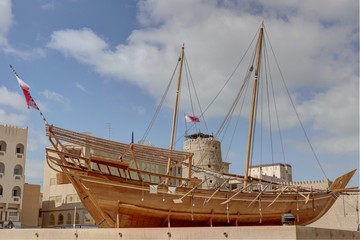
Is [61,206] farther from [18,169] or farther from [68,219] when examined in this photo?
[18,169]

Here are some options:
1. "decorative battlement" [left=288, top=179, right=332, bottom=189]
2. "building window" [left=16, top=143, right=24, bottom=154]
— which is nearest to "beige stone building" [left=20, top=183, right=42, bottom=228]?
"building window" [left=16, top=143, right=24, bottom=154]

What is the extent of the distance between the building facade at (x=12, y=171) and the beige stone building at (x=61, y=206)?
3.14 metres

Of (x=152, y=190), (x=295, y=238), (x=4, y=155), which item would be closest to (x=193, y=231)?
(x=295, y=238)

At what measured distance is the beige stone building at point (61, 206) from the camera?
41719 mm

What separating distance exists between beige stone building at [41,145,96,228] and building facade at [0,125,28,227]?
124 inches

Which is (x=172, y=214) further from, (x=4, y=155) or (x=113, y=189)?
(x=4, y=155)

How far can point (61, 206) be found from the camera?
4288cm

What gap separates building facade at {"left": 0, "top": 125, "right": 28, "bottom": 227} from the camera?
40312mm

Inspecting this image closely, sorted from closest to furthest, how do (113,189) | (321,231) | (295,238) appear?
(295,238)
(321,231)
(113,189)

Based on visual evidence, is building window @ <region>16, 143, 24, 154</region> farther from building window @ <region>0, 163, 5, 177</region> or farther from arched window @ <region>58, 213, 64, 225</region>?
arched window @ <region>58, 213, 64, 225</region>

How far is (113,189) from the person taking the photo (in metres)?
19.3

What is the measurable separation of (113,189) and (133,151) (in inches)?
79.1

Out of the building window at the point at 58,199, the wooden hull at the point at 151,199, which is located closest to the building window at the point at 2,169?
the building window at the point at 58,199

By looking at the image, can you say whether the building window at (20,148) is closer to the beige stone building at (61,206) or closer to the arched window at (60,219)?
the beige stone building at (61,206)
